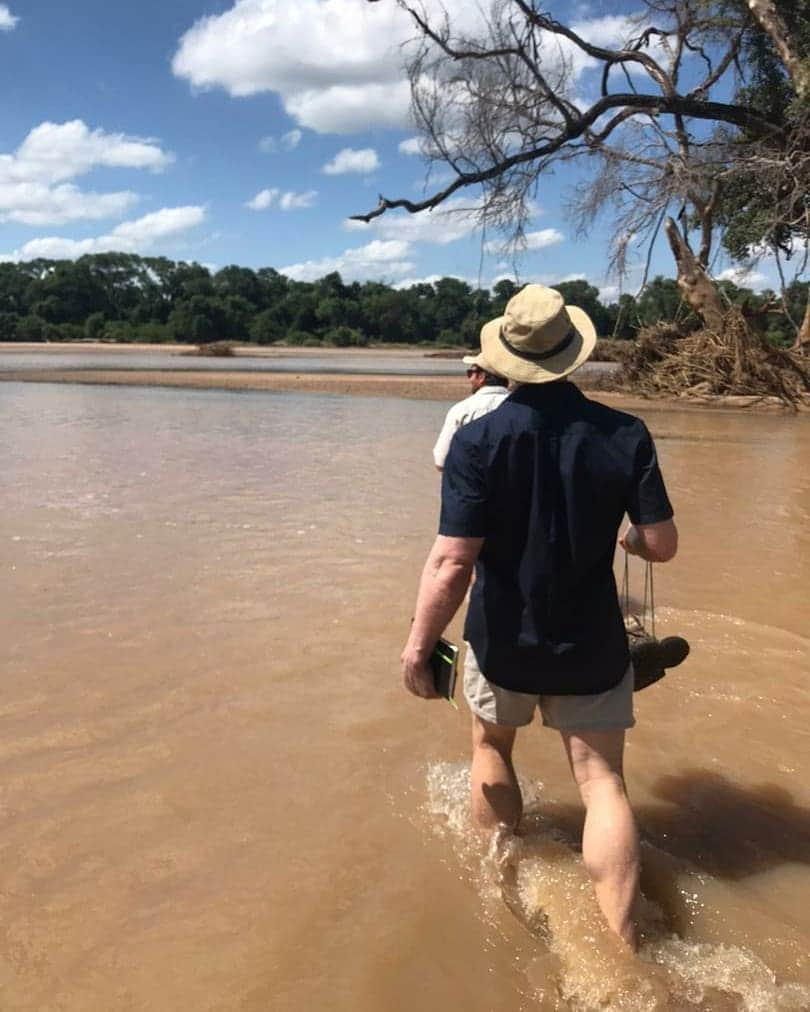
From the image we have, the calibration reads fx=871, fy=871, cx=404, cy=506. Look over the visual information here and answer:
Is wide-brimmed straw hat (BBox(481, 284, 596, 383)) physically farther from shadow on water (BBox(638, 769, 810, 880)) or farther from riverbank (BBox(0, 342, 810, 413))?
riverbank (BBox(0, 342, 810, 413))

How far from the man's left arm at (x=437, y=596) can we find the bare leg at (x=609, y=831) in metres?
0.50

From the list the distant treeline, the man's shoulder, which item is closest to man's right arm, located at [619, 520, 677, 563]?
the man's shoulder

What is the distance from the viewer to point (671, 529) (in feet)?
8.29

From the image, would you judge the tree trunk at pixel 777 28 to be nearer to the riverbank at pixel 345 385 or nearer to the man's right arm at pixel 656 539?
the riverbank at pixel 345 385

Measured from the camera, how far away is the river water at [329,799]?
8.05 feet

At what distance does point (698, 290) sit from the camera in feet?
66.5

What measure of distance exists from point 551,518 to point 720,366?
19056mm

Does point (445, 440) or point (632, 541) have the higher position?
point (445, 440)

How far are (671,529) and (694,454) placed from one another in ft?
33.7

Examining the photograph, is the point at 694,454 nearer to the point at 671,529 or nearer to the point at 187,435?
the point at 187,435

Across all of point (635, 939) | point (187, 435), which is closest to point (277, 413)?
point (187, 435)

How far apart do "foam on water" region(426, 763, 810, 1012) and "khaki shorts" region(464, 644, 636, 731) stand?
53 cm

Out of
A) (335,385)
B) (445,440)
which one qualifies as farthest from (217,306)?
(445,440)

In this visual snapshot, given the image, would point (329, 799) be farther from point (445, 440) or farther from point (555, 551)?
point (445, 440)
